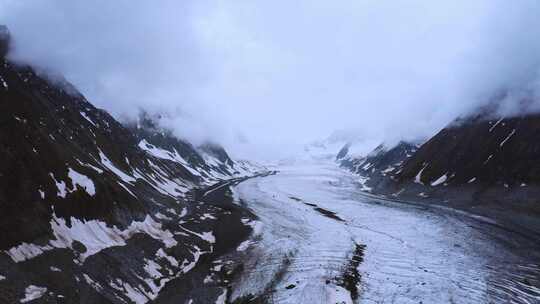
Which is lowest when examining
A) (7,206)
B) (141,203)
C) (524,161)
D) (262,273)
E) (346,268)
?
(7,206)

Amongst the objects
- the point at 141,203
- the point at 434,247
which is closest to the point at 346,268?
the point at 434,247

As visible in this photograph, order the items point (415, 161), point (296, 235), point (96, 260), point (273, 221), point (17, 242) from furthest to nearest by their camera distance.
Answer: point (415, 161) → point (273, 221) → point (296, 235) → point (96, 260) → point (17, 242)

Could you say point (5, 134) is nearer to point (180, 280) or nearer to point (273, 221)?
point (180, 280)

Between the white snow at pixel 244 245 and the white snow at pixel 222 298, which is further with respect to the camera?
the white snow at pixel 244 245

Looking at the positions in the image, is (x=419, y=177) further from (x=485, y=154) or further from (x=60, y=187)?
(x=60, y=187)

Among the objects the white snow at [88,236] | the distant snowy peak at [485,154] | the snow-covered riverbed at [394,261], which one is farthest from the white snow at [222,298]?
the distant snowy peak at [485,154]

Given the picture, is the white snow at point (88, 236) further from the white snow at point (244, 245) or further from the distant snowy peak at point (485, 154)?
the distant snowy peak at point (485, 154)
